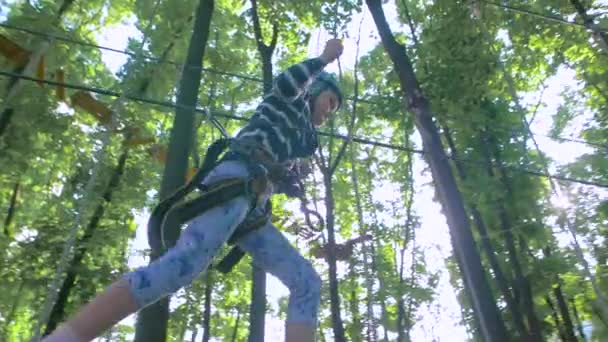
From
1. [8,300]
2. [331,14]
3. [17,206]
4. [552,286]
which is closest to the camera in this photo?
[331,14]

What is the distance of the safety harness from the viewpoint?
1.83 metres

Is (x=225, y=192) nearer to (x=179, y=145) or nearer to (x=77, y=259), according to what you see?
(x=179, y=145)

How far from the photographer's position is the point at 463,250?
3.89 m

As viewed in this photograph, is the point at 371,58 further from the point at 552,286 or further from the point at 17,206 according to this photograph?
the point at 17,206

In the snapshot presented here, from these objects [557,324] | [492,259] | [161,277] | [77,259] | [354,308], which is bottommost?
[161,277]

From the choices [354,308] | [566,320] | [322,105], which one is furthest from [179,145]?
[354,308]

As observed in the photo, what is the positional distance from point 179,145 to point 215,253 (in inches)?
141

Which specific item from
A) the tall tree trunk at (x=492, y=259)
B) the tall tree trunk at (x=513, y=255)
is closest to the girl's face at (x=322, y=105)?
the tall tree trunk at (x=492, y=259)

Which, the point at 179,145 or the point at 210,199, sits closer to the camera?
the point at 210,199

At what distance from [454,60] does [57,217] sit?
7.40 meters

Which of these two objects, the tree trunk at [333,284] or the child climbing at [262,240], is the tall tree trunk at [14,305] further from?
the child climbing at [262,240]

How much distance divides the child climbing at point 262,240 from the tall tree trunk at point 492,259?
6.43 m

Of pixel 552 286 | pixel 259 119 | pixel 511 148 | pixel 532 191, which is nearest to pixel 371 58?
pixel 511 148

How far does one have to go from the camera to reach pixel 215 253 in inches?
70.8
